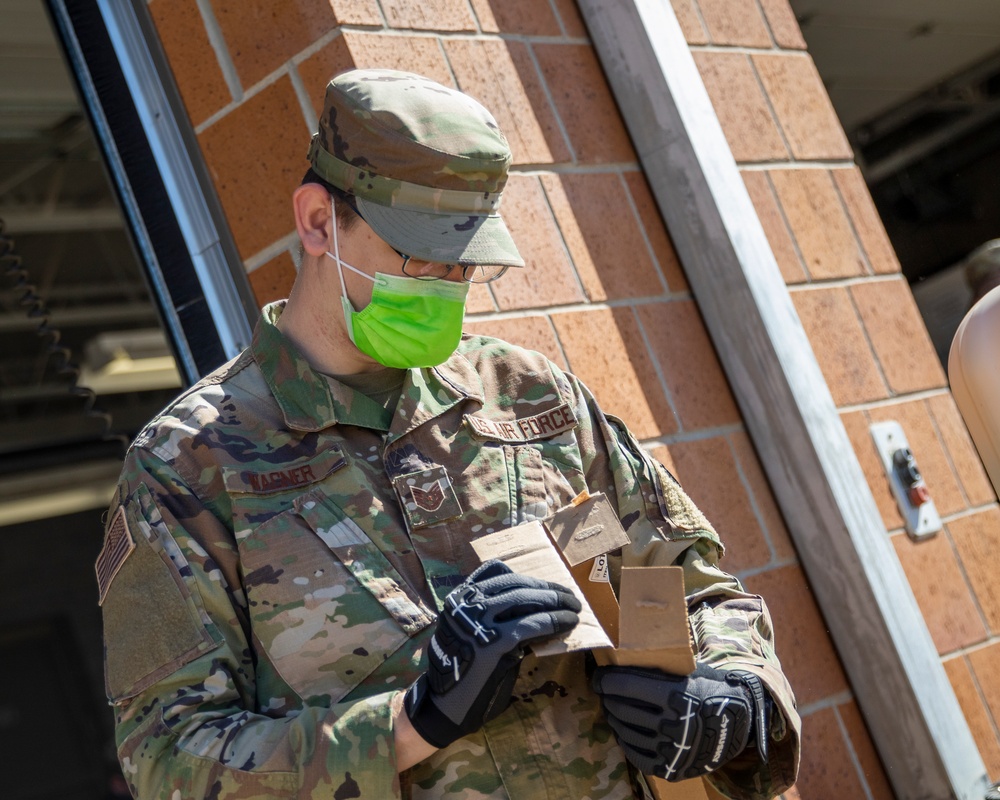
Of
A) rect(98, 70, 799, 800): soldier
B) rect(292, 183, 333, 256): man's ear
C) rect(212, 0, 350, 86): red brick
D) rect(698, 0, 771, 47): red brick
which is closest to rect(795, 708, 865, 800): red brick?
rect(98, 70, 799, 800): soldier

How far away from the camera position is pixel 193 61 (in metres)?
2.20

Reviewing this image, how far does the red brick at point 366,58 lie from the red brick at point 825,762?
1343 mm

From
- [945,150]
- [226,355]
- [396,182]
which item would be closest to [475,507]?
[396,182]

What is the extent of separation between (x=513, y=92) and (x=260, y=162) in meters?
0.49

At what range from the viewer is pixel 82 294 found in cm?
764

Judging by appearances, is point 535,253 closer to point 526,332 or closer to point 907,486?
point 526,332

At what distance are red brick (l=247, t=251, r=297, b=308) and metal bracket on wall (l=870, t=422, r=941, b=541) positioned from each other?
47.1 inches

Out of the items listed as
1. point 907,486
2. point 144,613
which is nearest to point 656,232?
point 907,486

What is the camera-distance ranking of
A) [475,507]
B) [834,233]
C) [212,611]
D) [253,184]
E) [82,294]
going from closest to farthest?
[212,611] < [475,507] < [253,184] < [834,233] < [82,294]

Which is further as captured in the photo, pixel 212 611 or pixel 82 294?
pixel 82 294

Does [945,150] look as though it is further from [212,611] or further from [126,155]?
[212,611]

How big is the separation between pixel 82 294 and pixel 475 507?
263 inches

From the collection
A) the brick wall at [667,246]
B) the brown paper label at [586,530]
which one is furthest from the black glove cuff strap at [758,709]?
the brick wall at [667,246]

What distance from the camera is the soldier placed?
1274 mm
